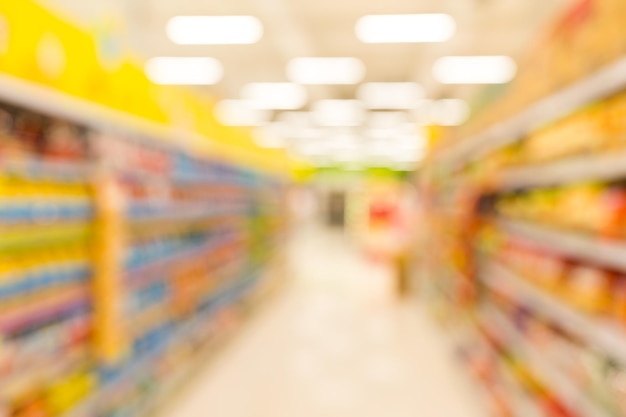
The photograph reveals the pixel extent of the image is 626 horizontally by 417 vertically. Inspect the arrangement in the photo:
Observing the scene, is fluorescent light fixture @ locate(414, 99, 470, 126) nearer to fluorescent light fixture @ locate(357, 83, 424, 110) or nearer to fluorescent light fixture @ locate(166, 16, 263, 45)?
fluorescent light fixture @ locate(357, 83, 424, 110)

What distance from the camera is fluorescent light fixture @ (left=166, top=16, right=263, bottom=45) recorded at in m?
6.48

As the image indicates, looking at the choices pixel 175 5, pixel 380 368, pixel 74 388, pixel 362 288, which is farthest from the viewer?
pixel 362 288

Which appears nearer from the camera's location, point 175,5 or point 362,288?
point 175,5

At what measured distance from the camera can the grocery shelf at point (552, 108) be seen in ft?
6.25

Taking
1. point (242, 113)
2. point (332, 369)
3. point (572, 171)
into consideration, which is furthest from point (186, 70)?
point (572, 171)

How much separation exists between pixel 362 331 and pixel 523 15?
4.01 meters

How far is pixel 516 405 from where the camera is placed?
3041mm

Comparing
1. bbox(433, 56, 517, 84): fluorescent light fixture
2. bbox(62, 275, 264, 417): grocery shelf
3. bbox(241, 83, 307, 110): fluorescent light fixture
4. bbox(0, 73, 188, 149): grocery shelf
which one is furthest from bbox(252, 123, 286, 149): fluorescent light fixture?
bbox(0, 73, 188, 149): grocery shelf

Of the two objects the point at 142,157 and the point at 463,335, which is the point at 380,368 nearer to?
the point at 463,335

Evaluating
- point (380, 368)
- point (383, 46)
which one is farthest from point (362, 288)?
point (380, 368)

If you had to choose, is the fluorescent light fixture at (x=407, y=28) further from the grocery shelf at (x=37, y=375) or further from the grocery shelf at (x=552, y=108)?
the grocery shelf at (x=37, y=375)

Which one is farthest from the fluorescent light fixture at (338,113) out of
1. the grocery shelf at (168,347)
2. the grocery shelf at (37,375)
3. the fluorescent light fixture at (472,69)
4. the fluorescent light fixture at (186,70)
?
the grocery shelf at (37,375)

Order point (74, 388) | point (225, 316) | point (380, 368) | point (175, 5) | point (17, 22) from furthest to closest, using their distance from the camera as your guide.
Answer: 1. point (175, 5)
2. point (225, 316)
3. point (380, 368)
4. point (74, 388)
5. point (17, 22)

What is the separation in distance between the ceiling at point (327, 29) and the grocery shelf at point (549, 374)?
264 centimetres
